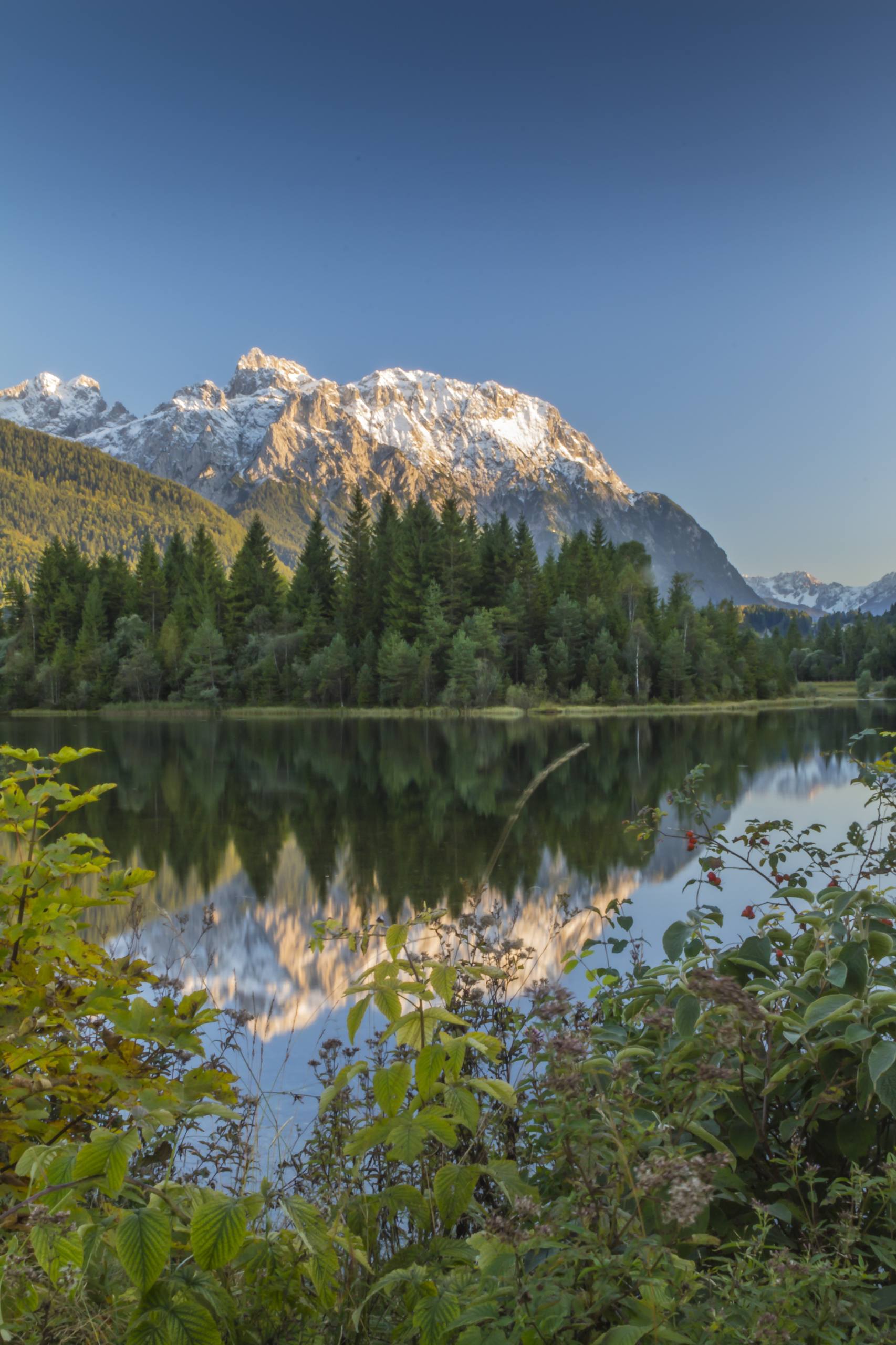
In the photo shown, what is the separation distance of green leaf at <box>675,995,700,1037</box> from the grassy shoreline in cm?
5638

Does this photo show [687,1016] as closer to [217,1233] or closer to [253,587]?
[217,1233]

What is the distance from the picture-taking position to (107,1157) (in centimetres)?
160

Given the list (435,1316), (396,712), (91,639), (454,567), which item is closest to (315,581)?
(454,567)

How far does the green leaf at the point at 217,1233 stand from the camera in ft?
4.89

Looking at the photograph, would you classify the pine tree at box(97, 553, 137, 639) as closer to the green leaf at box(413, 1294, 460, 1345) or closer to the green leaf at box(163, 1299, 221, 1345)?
the green leaf at box(163, 1299, 221, 1345)

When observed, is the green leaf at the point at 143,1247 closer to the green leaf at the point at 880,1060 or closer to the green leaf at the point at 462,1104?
the green leaf at the point at 462,1104

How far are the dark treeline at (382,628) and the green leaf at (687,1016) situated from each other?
197ft

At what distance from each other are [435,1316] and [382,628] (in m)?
71.6

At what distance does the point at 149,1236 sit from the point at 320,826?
14.5 metres

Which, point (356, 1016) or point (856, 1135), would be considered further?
point (856, 1135)

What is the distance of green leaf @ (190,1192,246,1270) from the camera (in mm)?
1491

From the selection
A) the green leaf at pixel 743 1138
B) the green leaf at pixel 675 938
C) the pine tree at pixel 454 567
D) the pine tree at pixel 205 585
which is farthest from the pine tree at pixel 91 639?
the green leaf at pixel 743 1138

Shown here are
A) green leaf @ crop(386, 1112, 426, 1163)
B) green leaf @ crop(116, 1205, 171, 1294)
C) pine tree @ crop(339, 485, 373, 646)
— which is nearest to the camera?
green leaf @ crop(116, 1205, 171, 1294)

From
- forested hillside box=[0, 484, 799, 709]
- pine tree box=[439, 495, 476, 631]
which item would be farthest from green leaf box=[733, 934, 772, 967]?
pine tree box=[439, 495, 476, 631]
